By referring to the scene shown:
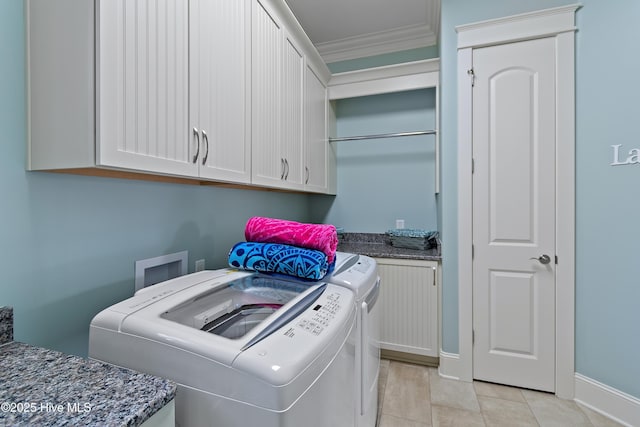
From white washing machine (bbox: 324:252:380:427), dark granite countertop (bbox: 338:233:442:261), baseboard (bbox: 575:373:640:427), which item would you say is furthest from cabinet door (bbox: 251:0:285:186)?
baseboard (bbox: 575:373:640:427)

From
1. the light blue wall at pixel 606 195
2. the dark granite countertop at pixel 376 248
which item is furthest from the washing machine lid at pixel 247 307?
the light blue wall at pixel 606 195

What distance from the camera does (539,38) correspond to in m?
1.95

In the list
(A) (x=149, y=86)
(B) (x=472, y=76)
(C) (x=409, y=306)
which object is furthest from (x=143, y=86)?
(C) (x=409, y=306)

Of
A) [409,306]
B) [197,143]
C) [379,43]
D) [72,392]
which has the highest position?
[379,43]

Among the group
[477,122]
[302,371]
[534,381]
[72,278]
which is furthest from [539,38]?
[72,278]

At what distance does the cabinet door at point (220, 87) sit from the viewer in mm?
1179

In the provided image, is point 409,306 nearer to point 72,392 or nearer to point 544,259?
point 544,259

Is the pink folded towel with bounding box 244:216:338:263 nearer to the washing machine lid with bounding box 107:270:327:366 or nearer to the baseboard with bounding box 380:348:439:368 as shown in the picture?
the washing machine lid with bounding box 107:270:327:366

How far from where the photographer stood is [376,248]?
2.64 metres

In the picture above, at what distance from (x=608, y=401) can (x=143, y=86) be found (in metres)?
2.86

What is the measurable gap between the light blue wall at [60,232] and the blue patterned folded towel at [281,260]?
1.26ft

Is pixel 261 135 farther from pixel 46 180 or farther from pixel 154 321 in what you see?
pixel 154 321

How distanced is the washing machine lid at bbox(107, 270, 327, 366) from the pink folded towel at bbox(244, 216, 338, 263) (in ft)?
0.59

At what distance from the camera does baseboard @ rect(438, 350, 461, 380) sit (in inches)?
83.9
